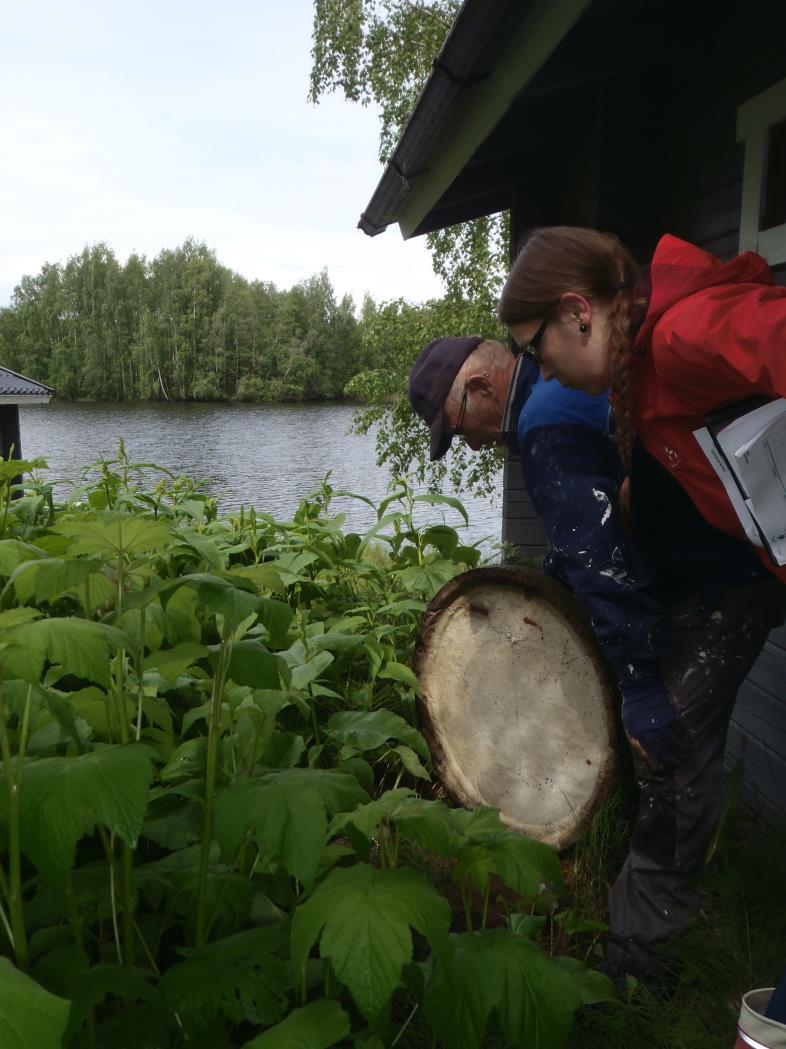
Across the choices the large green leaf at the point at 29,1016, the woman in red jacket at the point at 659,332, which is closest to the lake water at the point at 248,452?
the woman in red jacket at the point at 659,332

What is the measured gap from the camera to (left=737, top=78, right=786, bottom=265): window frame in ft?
10.2

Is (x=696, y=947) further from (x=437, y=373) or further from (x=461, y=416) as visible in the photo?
(x=437, y=373)

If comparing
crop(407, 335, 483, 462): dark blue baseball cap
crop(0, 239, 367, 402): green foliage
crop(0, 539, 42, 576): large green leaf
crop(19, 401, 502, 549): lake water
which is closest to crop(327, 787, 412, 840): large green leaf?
crop(0, 539, 42, 576): large green leaf

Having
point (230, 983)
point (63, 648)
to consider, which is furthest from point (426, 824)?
point (63, 648)

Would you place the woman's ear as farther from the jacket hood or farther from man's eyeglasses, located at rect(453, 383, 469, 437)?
man's eyeglasses, located at rect(453, 383, 469, 437)

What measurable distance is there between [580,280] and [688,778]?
1183 millimetres

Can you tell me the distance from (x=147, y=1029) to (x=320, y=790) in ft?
1.57

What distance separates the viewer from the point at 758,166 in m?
3.29

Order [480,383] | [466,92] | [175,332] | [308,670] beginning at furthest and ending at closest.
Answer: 1. [175,332]
2. [466,92]
3. [480,383]
4. [308,670]

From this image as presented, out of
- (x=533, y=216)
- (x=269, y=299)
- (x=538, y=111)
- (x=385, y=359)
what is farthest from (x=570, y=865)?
(x=269, y=299)

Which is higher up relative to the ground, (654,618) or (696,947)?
(654,618)

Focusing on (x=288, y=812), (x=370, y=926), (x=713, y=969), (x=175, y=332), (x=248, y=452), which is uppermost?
(x=175, y=332)

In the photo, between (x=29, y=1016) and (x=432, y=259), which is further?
(x=432, y=259)

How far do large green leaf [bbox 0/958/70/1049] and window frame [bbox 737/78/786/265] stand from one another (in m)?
3.05
